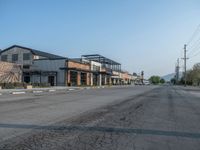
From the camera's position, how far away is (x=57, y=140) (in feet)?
22.0

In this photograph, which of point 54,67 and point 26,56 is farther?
point 26,56

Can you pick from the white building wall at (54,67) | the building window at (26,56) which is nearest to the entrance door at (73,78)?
the white building wall at (54,67)

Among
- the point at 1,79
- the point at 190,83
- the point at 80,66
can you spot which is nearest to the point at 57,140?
the point at 1,79

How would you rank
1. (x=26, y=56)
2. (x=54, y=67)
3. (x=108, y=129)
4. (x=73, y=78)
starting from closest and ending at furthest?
(x=108, y=129)
(x=54, y=67)
(x=73, y=78)
(x=26, y=56)

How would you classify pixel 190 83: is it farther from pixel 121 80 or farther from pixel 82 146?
pixel 82 146

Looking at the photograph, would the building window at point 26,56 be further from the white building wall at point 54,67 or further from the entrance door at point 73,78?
the entrance door at point 73,78

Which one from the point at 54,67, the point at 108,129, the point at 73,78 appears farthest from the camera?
the point at 73,78

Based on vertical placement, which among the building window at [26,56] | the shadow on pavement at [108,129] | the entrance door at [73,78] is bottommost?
the shadow on pavement at [108,129]

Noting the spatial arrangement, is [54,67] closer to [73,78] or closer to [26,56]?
[73,78]

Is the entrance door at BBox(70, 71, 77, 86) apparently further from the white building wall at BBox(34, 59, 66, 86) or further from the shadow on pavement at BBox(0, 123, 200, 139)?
the shadow on pavement at BBox(0, 123, 200, 139)

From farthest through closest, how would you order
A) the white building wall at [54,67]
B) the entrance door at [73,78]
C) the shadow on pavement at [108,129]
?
the entrance door at [73,78] → the white building wall at [54,67] → the shadow on pavement at [108,129]

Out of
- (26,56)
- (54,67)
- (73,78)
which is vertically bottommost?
(73,78)

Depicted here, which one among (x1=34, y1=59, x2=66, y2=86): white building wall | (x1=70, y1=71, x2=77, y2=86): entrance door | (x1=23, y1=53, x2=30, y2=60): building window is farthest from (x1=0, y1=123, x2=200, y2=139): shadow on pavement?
(x1=23, y1=53, x2=30, y2=60): building window

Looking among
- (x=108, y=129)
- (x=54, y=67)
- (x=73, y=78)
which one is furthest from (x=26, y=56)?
(x=108, y=129)
